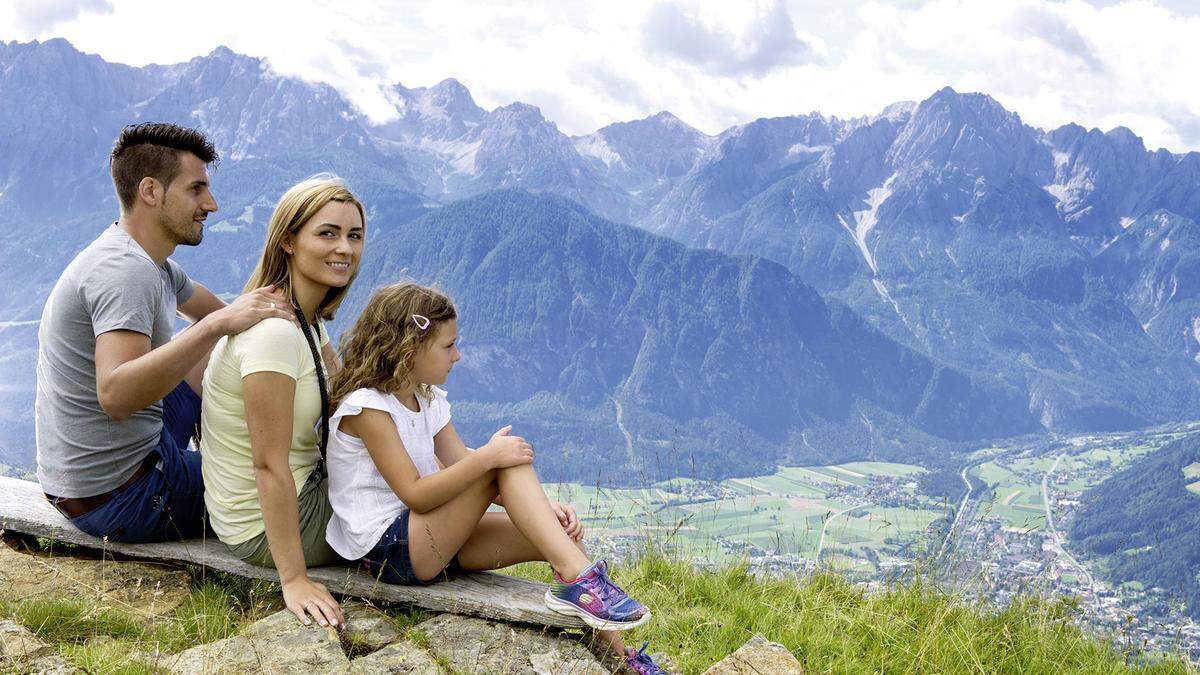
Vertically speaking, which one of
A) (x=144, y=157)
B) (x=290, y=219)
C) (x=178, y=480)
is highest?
(x=144, y=157)

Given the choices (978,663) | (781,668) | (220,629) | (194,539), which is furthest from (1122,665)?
(194,539)

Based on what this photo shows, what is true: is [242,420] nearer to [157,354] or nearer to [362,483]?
[157,354]

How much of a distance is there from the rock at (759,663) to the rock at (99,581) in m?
2.80

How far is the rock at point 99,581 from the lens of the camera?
14.0 ft

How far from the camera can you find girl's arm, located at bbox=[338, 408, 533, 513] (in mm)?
3906

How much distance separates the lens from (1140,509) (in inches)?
5886

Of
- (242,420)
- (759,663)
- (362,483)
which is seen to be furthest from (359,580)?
(759,663)

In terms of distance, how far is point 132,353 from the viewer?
392cm

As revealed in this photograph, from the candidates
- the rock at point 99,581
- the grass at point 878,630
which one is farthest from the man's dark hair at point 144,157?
the grass at point 878,630

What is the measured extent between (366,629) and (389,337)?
1.39 meters

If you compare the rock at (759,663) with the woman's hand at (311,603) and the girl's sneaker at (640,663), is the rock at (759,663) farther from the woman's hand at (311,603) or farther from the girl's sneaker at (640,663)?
the woman's hand at (311,603)

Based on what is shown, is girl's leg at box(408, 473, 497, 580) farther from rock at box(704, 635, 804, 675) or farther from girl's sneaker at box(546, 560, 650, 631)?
rock at box(704, 635, 804, 675)

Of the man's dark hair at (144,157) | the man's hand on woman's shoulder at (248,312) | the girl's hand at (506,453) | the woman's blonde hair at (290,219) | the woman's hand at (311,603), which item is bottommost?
the woman's hand at (311,603)

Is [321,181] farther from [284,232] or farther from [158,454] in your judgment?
[158,454]
